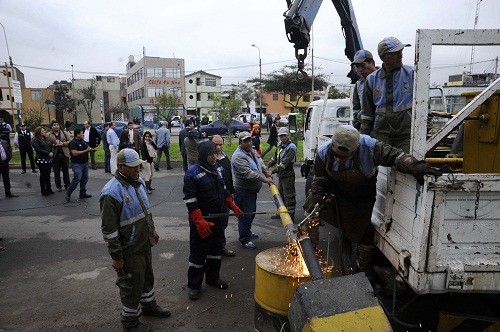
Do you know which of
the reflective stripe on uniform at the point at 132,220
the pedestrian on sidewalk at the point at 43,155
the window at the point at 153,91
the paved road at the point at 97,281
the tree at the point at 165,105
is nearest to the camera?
the reflective stripe on uniform at the point at 132,220

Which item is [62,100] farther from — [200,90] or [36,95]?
[200,90]

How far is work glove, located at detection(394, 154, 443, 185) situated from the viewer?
229 centimetres

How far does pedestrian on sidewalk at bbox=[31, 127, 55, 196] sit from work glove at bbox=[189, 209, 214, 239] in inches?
267

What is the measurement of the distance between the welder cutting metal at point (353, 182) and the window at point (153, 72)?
53.4 metres

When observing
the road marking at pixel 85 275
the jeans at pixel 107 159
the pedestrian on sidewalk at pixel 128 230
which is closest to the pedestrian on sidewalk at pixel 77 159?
the jeans at pixel 107 159

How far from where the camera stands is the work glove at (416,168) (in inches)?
90.4

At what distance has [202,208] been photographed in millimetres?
4070

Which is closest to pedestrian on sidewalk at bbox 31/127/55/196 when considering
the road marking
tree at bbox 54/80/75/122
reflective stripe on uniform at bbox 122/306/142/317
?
the road marking

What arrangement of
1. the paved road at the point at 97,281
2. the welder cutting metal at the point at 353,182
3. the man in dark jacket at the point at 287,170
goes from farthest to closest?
the man in dark jacket at the point at 287,170, the paved road at the point at 97,281, the welder cutting metal at the point at 353,182

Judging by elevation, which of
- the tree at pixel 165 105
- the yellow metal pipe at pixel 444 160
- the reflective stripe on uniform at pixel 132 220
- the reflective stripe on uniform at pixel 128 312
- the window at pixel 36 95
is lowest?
the reflective stripe on uniform at pixel 128 312

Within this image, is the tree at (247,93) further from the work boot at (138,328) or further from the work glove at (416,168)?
the work glove at (416,168)

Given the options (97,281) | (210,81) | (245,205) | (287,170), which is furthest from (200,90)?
(97,281)

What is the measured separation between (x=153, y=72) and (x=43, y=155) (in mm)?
47429

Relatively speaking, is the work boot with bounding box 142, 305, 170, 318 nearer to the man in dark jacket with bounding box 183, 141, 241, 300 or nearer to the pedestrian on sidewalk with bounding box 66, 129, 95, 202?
the man in dark jacket with bounding box 183, 141, 241, 300
